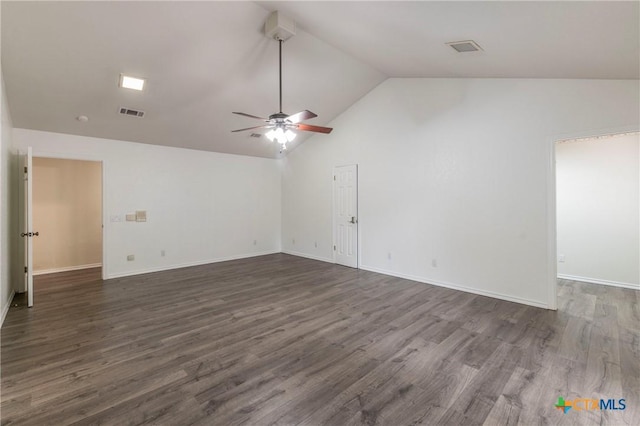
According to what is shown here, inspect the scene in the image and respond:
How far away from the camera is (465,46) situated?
3.25 meters

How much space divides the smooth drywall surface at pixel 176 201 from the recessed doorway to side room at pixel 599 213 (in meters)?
6.53

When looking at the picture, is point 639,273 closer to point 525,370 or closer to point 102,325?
point 525,370

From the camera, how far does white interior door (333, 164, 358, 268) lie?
6.35 meters

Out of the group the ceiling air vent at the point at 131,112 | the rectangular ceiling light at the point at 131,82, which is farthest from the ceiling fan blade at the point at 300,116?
the ceiling air vent at the point at 131,112

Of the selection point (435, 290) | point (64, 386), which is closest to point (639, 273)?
point (435, 290)

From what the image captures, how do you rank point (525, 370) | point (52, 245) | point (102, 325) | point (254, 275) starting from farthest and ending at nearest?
1. point (52, 245)
2. point (254, 275)
3. point (102, 325)
4. point (525, 370)

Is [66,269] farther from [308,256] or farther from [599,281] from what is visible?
[599,281]

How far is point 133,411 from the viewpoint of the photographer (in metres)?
2.02

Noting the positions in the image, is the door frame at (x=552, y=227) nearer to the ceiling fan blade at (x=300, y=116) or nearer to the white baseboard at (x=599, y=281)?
the white baseboard at (x=599, y=281)

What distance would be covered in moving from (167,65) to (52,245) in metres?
5.12

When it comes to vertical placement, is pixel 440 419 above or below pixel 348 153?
below

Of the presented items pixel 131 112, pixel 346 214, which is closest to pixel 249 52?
pixel 131 112

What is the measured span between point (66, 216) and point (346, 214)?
6.28 meters

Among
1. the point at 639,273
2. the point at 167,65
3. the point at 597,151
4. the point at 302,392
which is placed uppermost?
the point at 167,65
